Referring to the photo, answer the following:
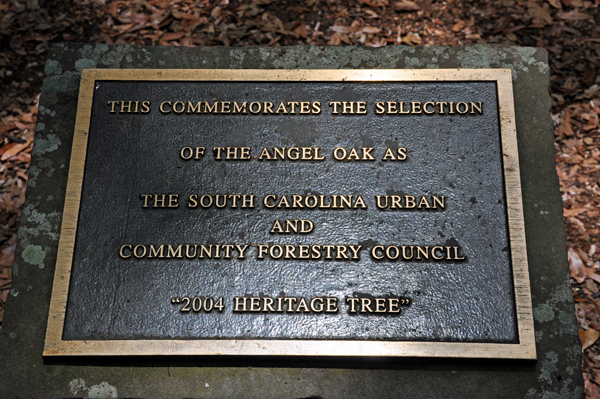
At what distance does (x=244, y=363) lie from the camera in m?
2.60

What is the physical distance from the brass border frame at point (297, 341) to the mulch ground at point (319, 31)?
132 cm

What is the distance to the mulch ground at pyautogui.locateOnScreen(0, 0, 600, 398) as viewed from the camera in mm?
4078

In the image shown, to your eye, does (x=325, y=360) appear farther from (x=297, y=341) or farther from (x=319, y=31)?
(x=319, y=31)

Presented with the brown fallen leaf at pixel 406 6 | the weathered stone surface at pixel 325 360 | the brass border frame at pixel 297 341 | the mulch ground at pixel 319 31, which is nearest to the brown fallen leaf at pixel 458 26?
the mulch ground at pixel 319 31

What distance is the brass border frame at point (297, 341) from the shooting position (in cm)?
251

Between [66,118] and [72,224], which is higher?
[66,118]

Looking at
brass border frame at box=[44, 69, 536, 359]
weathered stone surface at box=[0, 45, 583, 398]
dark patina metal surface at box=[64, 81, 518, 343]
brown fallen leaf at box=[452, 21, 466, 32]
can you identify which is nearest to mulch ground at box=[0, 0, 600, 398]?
brown fallen leaf at box=[452, 21, 466, 32]

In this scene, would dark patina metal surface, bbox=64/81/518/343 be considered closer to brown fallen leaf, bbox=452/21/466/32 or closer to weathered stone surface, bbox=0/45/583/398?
weathered stone surface, bbox=0/45/583/398

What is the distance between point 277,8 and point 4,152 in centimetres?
263

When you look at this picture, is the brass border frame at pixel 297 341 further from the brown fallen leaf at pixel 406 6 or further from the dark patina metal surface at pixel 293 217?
the brown fallen leaf at pixel 406 6

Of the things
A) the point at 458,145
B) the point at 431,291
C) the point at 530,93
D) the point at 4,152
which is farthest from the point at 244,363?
the point at 4,152

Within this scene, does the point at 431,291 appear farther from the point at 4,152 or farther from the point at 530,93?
the point at 4,152

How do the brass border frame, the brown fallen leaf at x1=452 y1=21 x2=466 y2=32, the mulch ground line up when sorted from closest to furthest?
the brass border frame → the mulch ground → the brown fallen leaf at x1=452 y1=21 x2=466 y2=32

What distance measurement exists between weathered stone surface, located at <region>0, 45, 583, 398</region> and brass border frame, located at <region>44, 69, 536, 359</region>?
0.28 ft
